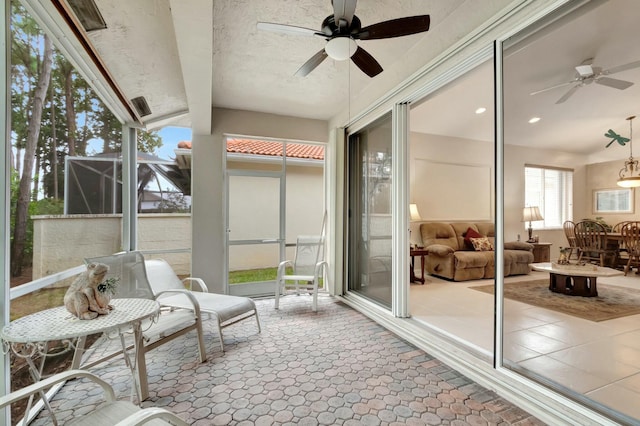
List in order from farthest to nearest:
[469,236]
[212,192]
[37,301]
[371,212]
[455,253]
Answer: [469,236] → [455,253] → [212,192] → [371,212] → [37,301]

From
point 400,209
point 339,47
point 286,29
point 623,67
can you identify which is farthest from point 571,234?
point 286,29

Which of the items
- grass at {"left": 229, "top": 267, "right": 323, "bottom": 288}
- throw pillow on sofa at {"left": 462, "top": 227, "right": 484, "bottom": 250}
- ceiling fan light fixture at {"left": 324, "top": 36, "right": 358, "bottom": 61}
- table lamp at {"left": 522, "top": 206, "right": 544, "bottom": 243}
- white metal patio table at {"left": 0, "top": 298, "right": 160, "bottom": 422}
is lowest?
grass at {"left": 229, "top": 267, "right": 323, "bottom": 288}

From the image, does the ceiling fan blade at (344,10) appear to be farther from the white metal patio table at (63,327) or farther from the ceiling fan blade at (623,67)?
the white metal patio table at (63,327)

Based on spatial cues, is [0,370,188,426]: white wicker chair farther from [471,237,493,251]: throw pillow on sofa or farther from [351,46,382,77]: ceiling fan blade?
[471,237,493,251]: throw pillow on sofa

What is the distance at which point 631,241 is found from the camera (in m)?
2.31

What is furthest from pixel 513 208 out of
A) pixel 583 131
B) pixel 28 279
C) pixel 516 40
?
pixel 28 279

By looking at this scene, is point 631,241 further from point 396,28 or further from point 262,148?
point 262,148

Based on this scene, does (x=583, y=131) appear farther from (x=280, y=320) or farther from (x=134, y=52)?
(x=134, y=52)

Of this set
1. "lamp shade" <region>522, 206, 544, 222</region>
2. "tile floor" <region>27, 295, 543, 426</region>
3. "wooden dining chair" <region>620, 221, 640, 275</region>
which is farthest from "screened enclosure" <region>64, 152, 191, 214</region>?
Answer: "wooden dining chair" <region>620, 221, 640, 275</region>

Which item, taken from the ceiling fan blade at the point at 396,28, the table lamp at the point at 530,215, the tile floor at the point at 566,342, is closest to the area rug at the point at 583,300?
the tile floor at the point at 566,342

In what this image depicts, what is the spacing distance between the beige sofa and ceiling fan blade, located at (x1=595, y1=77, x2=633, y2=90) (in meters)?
3.16

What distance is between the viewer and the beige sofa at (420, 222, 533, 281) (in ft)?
17.2

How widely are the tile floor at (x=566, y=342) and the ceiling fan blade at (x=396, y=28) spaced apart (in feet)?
6.24

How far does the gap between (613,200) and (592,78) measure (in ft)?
3.10
